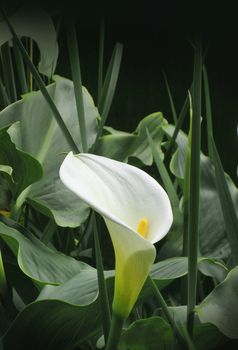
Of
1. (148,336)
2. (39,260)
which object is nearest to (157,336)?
(148,336)

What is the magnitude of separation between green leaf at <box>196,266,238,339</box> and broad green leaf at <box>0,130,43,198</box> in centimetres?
18

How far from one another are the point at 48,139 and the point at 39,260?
0.16 meters

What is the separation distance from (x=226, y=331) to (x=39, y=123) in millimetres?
290

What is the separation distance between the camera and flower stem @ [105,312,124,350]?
32cm

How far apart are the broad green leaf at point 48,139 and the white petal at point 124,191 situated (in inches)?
6.4

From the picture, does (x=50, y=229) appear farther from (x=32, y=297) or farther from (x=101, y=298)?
(x=101, y=298)

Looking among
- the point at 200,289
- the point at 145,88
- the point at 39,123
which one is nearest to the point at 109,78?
the point at 39,123

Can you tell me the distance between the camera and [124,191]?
0.33m

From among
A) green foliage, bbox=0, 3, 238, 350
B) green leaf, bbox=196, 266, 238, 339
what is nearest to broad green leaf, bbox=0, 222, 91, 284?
green foliage, bbox=0, 3, 238, 350

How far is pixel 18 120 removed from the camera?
1.73 feet

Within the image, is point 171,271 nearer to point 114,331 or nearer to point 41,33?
point 114,331

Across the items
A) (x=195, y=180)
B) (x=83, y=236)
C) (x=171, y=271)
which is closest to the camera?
(x=195, y=180)

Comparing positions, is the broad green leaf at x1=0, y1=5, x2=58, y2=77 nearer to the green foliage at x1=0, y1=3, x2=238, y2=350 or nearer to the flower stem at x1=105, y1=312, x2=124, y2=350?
the green foliage at x1=0, y1=3, x2=238, y2=350

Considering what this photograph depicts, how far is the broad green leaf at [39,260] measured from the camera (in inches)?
15.8
